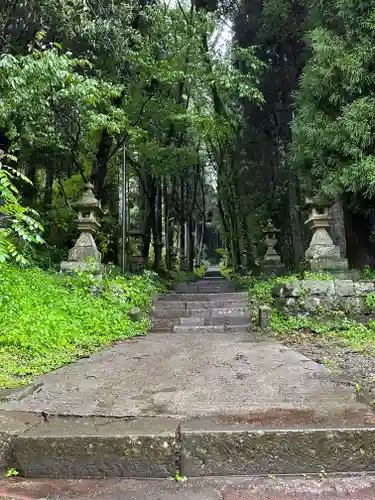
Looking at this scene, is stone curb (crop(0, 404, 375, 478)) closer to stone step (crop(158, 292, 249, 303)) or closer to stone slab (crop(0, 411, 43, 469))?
stone slab (crop(0, 411, 43, 469))

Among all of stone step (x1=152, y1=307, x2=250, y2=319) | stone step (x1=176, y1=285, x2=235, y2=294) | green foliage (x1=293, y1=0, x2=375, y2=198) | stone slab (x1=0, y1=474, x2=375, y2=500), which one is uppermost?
green foliage (x1=293, y1=0, x2=375, y2=198)

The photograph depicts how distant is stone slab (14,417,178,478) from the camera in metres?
1.75

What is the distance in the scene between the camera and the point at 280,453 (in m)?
1.77

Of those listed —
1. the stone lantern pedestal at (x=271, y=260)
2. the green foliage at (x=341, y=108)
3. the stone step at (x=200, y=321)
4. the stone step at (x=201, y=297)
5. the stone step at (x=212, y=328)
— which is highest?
the green foliage at (x=341, y=108)

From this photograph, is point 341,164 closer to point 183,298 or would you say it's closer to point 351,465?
point 183,298

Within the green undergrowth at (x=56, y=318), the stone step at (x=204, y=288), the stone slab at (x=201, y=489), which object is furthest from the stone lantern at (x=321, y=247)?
the stone slab at (x=201, y=489)

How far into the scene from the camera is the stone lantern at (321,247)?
6.96 meters

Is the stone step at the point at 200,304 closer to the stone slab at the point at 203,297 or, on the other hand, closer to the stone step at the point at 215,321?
the stone slab at the point at 203,297

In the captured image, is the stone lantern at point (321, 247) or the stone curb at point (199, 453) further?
the stone lantern at point (321, 247)

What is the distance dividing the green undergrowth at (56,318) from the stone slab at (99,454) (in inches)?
44.0

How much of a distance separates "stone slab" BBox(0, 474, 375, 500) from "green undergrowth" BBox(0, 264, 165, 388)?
1.28 m

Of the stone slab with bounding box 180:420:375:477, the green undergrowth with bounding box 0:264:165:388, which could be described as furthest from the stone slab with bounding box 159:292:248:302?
the stone slab with bounding box 180:420:375:477

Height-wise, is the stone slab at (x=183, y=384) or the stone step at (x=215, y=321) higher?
the stone slab at (x=183, y=384)

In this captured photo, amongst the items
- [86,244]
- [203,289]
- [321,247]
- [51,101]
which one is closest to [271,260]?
[203,289]
